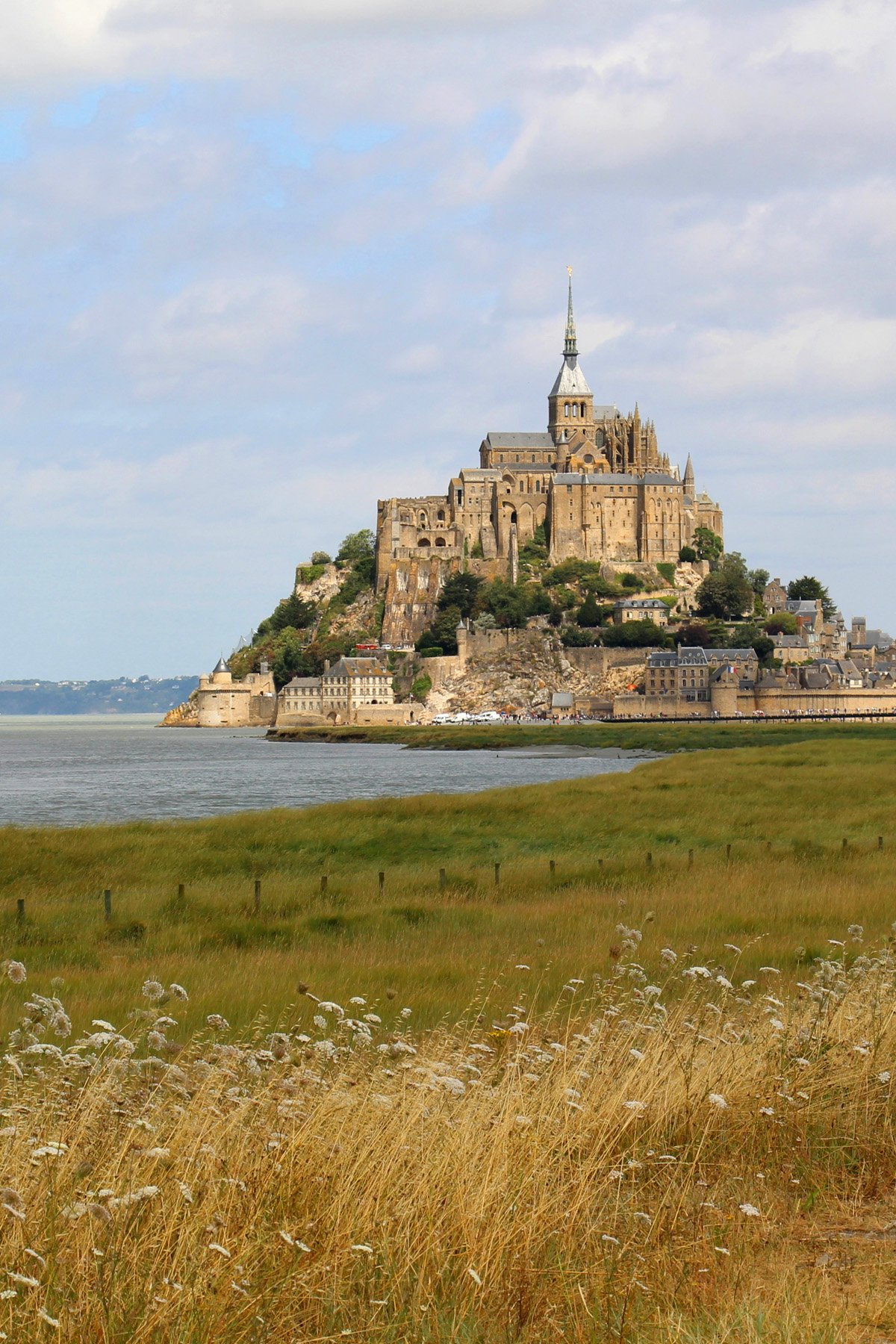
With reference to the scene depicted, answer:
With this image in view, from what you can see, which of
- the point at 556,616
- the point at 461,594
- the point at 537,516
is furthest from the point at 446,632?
the point at 537,516

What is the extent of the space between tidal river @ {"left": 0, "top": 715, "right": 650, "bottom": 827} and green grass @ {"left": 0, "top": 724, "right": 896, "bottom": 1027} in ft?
46.1

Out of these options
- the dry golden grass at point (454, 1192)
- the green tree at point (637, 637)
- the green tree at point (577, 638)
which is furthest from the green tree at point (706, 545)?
the dry golden grass at point (454, 1192)

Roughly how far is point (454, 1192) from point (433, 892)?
610 inches

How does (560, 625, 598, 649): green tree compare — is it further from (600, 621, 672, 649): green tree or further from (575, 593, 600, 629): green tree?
(600, 621, 672, 649): green tree

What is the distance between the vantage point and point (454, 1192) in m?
6.93

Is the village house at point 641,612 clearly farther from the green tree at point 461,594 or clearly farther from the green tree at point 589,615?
the green tree at point 461,594

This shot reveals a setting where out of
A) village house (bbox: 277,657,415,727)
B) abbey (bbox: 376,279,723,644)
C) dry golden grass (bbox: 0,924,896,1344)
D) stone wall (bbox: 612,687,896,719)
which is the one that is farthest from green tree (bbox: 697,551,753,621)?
dry golden grass (bbox: 0,924,896,1344)

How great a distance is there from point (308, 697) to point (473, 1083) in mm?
144739

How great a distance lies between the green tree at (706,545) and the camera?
533 feet

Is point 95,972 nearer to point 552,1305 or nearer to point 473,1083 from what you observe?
point 473,1083

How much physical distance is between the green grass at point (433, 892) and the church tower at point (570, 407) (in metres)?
133

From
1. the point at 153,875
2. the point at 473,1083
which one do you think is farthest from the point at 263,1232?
the point at 153,875

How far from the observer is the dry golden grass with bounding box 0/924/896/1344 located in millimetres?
6023

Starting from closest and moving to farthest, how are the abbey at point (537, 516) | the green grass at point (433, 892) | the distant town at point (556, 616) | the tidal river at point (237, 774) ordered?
the green grass at point (433, 892) → the tidal river at point (237, 774) → the distant town at point (556, 616) → the abbey at point (537, 516)
